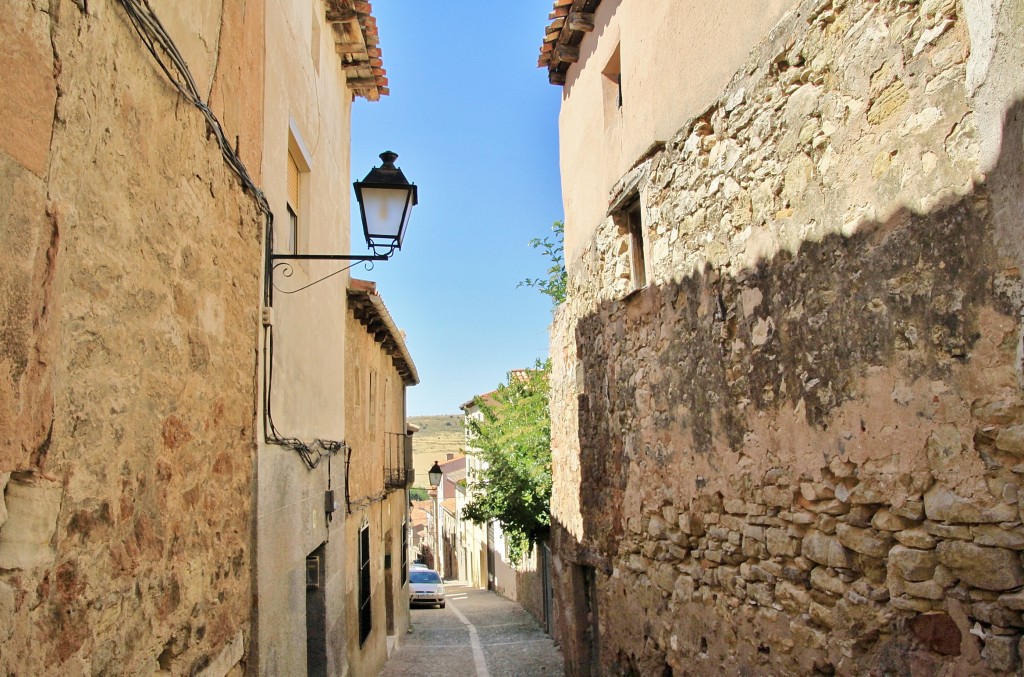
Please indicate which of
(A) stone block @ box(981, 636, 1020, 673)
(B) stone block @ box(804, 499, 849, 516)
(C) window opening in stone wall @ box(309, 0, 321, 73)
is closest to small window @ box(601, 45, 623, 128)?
(C) window opening in stone wall @ box(309, 0, 321, 73)

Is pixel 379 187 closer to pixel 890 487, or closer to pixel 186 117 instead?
pixel 186 117

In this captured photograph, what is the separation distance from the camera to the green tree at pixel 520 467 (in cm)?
1542

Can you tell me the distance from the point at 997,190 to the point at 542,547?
1524cm

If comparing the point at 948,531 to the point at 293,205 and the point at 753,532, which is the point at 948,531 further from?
the point at 293,205

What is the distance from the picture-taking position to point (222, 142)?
393 centimetres

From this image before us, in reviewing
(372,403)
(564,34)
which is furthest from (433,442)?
(564,34)

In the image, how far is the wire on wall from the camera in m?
2.99

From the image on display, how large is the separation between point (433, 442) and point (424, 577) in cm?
6195

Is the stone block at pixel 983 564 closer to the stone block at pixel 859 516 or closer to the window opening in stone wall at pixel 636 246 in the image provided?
the stone block at pixel 859 516

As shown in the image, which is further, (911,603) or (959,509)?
(911,603)

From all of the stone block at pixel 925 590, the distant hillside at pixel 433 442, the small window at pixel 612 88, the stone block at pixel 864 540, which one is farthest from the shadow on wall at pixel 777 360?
the distant hillside at pixel 433 442

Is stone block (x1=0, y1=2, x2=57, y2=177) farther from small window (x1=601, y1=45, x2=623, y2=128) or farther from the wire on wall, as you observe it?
small window (x1=601, y1=45, x2=623, y2=128)

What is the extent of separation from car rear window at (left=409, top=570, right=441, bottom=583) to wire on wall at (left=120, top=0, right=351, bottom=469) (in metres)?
18.2

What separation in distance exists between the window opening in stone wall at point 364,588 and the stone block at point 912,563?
706 centimetres
